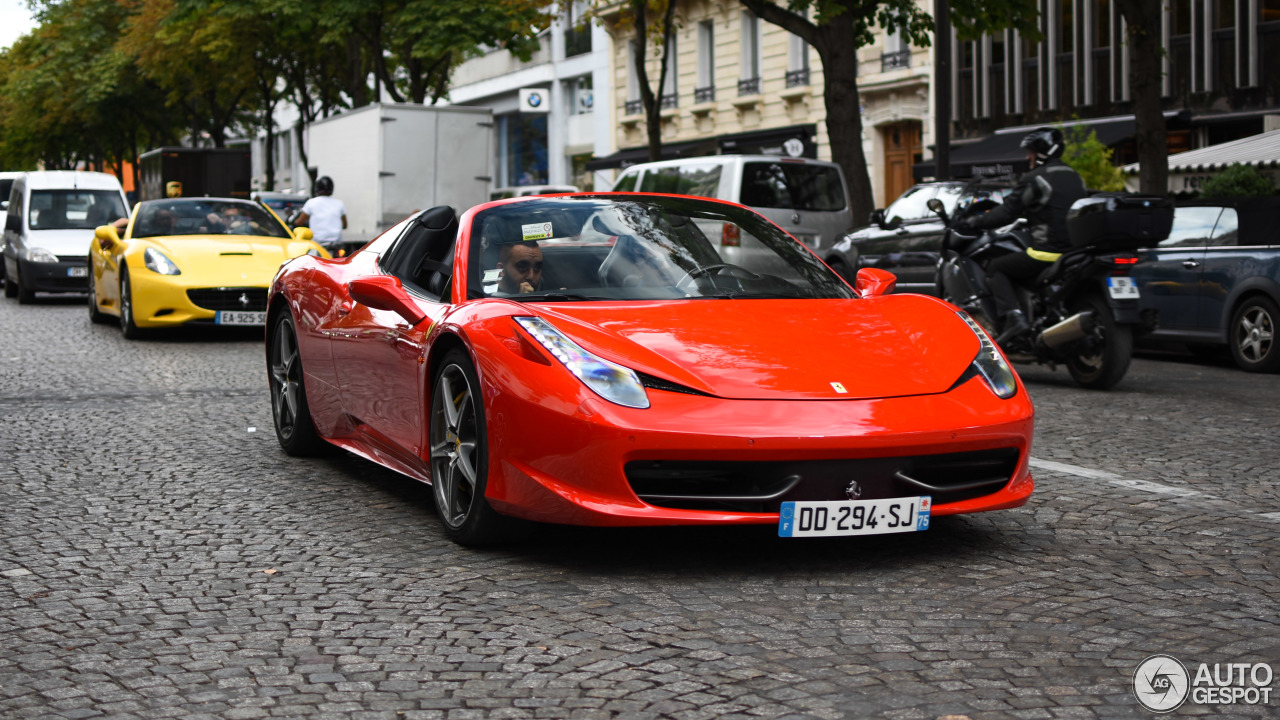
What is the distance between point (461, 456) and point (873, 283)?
182 cm

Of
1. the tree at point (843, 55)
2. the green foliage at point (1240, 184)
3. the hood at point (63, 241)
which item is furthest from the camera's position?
the hood at point (63, 241)

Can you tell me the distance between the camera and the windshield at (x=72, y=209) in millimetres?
22375

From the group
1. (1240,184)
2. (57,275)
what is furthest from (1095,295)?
(57,275)

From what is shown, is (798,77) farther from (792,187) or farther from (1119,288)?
(1119,288)

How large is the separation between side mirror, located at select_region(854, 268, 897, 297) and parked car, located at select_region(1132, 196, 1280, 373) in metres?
6.95

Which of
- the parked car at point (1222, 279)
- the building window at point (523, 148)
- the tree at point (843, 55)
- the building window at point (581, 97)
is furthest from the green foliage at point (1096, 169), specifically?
the building window at point (523, 148)

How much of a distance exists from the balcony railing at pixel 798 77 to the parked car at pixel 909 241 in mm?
20986

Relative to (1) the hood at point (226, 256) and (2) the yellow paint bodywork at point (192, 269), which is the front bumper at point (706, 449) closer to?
(2) the yellow paint bodywork at point (192, 269)

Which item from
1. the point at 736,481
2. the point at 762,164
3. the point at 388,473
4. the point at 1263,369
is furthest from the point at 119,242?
the point at 736,481

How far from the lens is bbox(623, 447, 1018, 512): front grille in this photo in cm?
468

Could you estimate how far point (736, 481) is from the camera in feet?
15.5

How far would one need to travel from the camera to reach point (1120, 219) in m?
10.5

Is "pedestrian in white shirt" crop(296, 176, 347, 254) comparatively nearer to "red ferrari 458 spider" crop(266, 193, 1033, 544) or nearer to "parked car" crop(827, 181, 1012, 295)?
"parked car" crop(827, 181, 1012, 295)

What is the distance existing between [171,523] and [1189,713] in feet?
12.8
